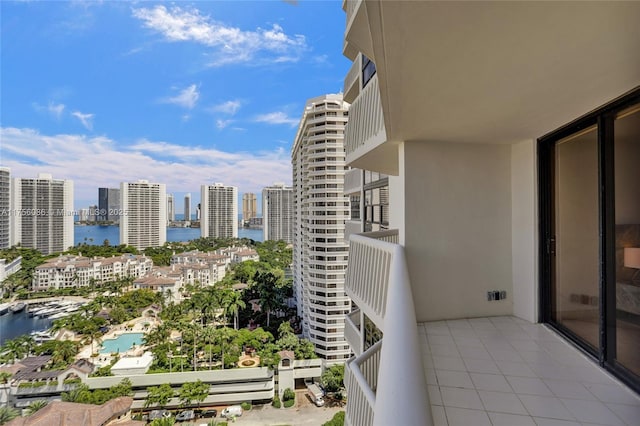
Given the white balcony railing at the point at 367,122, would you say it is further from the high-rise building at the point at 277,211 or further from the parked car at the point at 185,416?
the high-rise building at the point at 277,211

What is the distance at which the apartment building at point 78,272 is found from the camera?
37.7 metres

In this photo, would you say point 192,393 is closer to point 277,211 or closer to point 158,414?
point 158,414

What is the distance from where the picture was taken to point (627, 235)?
218 cm

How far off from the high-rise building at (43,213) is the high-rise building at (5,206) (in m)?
0.75

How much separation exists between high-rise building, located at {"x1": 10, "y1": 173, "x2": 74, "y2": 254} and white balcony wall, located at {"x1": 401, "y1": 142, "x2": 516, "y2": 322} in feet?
189

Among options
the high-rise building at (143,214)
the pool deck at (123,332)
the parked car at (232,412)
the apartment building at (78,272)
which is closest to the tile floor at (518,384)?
the parked car at (232,412)

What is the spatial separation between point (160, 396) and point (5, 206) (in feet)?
139

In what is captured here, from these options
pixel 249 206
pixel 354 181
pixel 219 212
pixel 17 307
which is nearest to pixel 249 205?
pixel 249 206

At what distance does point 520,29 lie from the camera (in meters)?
1.25

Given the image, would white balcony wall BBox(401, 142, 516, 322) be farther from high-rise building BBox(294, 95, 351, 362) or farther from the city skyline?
the city skyline

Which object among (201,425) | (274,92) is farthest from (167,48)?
(201,425)

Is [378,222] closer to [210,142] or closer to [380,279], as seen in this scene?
[380,279]

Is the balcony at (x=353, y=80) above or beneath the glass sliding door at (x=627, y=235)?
above

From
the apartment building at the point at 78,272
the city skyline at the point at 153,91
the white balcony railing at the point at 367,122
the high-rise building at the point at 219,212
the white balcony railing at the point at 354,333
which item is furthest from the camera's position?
the high-rise building at the point at 219,212
